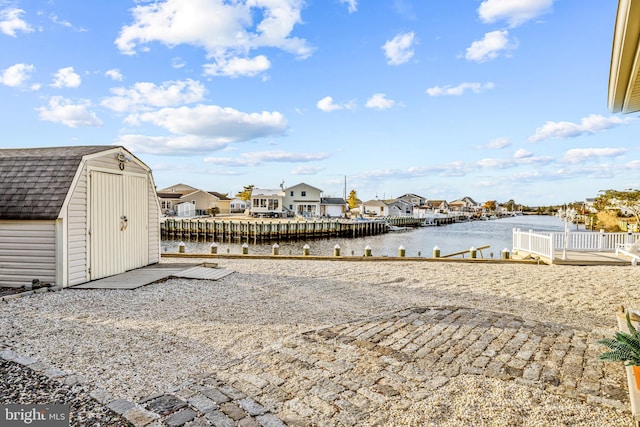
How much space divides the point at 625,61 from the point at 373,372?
144 inches

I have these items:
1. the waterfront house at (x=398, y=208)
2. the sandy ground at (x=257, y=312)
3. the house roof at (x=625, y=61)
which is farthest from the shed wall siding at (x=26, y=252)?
the waterfront house at (x=398, y=208)

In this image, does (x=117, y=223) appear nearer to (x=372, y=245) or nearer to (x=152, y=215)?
(x=152, y=215)

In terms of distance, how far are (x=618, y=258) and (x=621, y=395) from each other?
473 inches

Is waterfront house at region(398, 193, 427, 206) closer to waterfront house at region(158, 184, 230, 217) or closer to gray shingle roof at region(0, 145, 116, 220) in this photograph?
waterfront house at region(158, 184, 230, 217)

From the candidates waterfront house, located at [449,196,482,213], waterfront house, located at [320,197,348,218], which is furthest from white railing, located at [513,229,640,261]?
waterfront house, located at [449,196,482,213]

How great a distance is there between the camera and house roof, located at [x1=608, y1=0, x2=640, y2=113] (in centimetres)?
252

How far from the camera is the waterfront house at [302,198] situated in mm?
57969

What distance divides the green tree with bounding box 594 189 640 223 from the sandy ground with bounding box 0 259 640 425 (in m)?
15.6

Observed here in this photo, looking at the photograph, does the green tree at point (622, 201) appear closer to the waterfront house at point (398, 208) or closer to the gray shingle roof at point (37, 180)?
the gray shingle roof at point (37, 180)

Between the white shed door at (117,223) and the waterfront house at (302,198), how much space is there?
4809 centimetres

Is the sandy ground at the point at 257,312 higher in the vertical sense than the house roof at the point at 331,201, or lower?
lower

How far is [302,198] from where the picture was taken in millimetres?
58125

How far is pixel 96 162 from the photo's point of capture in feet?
26.6

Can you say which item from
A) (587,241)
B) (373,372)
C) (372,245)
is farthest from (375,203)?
(373,372)
